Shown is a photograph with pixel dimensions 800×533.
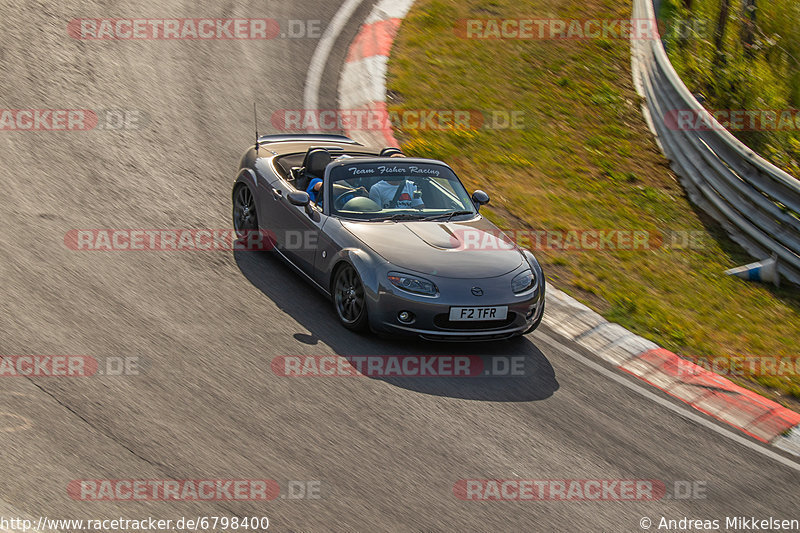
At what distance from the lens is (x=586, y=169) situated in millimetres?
11992

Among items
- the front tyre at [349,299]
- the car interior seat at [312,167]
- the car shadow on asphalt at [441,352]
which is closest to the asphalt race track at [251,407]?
→ the car shadow on asphalt at [441,352]

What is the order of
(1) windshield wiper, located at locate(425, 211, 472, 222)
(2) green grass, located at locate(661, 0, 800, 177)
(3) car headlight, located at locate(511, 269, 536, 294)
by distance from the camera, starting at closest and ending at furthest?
(3) car headlight, located at locate(511, 269, 536, 294)
(1) windshield wiper, located at locate(425, 211, 472, 222)
(2) green grass, located at locate(661, 0, 800, 177)

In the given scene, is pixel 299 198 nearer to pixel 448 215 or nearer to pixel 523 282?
pixel 448 215

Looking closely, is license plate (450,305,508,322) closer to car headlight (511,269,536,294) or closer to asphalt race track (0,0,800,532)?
car headlight (511,269,536,294)

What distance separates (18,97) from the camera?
1130cm

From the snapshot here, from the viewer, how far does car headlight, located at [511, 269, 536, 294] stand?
7559 millimetres

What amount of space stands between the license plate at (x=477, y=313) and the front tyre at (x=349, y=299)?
0.84 meters

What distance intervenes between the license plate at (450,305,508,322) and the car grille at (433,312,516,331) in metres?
0.04

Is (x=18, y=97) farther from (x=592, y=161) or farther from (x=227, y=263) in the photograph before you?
(x=592, y=161)

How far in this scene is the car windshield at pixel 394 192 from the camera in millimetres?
8195

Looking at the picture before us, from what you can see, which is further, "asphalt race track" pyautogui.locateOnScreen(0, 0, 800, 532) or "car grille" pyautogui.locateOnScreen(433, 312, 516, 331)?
"car grille" pyautogui.locateOnScreen(433, 312, 516, 331)

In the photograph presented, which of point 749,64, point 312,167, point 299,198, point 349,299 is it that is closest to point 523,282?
point 349,299

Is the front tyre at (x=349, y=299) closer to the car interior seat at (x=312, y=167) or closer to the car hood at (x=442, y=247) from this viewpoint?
the car hood at (x=442, y=247)

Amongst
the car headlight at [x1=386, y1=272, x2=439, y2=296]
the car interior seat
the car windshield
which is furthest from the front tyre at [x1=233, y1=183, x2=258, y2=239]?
the car headlight at [x1=386, y1=272, x2=439, y2=296]
